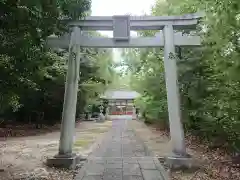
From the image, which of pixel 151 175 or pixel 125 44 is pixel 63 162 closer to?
pixel 151 175

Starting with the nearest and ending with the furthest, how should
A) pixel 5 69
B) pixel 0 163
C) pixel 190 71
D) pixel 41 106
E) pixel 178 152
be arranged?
pixel 5 69 → pixel 178 152 → pixel 0 163 → pixel 190 71 → pixel 41 106

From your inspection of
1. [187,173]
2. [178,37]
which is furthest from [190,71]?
[187,173]

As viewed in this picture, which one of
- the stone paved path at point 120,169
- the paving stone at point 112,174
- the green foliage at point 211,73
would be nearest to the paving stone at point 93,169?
the stone paved path at point 120,169

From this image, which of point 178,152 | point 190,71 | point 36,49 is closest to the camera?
point 36,49

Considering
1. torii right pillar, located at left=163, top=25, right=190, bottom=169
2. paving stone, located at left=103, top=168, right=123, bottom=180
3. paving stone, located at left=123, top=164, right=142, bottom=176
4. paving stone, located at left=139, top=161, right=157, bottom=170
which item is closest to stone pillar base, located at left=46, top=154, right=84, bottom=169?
paving stone, located at left=103, top=168, right=123, bottom=180

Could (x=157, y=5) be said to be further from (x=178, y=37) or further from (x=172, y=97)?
(x=172, y=97)

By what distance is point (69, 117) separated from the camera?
24.5 ft

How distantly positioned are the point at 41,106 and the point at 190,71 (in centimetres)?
1094

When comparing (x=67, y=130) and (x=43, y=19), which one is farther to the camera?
(x=67, y=130)

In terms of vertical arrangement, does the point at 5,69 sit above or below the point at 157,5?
below

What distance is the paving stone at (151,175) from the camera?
20.2 feet

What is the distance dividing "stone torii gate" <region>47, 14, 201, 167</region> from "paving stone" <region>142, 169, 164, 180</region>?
0.95m

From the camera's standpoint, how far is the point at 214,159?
832 centimetres

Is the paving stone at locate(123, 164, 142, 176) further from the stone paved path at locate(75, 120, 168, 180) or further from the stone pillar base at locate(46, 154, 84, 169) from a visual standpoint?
the stone pillar base at locate(46, 154, 84, 169)
